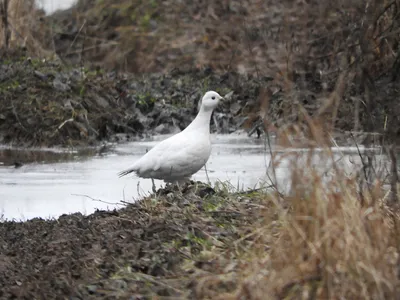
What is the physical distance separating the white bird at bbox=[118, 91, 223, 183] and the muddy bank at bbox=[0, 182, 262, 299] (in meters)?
1.23

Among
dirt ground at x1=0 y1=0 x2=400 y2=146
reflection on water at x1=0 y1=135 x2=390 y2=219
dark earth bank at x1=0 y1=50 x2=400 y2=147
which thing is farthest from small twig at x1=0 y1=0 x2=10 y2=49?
reflection on water at x1=0 y1=135 x2=390 y2=219

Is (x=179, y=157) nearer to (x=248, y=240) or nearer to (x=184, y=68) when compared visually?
(x=248, y=240)

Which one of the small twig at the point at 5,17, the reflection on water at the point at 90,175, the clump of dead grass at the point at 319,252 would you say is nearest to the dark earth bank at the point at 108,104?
the small twig at the point at 5,17

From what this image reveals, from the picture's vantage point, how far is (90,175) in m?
10.6

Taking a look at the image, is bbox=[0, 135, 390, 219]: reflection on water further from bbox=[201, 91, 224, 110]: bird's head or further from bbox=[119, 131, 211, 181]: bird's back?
bbox=[201, 91, 224, 110]: bird's head

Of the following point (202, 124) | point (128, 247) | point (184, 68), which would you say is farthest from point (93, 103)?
point (128, 247)

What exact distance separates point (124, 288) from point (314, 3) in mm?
11291

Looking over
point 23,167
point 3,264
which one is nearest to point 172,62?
point 23,167

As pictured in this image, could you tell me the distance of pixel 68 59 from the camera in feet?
66.7

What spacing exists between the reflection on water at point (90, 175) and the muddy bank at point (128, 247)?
542 mm

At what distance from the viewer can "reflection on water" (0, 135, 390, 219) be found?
8.88m

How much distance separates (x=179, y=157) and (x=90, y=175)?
1.94 metres

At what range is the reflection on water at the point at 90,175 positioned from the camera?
8875 mm

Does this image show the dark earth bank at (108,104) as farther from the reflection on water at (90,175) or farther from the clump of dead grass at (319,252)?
the clump of dead grass at (319,252)
